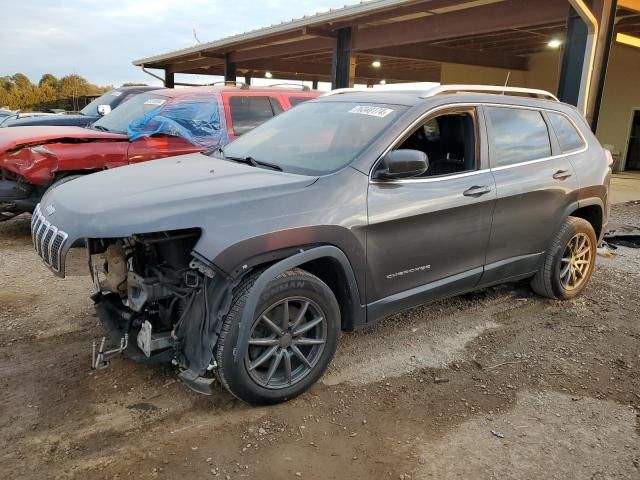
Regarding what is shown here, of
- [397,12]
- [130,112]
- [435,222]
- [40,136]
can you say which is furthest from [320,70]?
[435,222]

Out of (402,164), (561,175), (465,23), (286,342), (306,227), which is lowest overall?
(286,342)

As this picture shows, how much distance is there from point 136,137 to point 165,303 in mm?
4071

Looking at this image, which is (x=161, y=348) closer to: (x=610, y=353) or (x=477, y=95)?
(x=477, y=95)

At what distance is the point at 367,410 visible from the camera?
3102mm

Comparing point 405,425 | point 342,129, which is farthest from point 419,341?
point 342,129

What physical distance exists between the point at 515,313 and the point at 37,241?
12.4 ft

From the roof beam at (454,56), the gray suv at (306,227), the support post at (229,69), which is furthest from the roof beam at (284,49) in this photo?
the gray suv at (306,227)

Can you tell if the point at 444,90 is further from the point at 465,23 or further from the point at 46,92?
the point at 46,92

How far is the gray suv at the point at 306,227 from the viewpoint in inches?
Result: 111

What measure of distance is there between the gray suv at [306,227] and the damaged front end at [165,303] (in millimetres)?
11

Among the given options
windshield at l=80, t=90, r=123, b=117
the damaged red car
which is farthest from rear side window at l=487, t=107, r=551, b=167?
windshield at l=80, t=90, r=123, b=117

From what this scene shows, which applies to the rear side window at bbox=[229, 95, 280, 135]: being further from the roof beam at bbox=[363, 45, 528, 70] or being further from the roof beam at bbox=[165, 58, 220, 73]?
the roof beam at bbox=[165, 58, 220, 73]

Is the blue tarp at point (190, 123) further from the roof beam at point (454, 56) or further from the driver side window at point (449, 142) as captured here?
the roof beam at point (454, 56)

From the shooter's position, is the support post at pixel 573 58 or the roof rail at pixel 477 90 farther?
the support post at pixel 573 58
